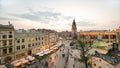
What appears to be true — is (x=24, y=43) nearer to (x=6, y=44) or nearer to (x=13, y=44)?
(x=13, y=44)

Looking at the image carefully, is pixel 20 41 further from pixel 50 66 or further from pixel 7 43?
pixel 50 66

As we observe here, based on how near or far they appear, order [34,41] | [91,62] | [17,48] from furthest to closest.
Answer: [34,41]
[17,48]
[91,62]

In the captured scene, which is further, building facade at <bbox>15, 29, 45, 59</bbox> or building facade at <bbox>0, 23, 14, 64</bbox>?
building facade at <bbox>15, 29, 45, 59</bbox>

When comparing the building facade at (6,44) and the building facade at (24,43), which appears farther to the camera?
the building facade at (24,43)

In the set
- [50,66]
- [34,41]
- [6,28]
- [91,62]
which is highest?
[6,28]

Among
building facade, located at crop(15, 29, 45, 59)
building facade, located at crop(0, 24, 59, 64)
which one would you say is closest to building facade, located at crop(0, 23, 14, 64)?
building facade, located at crop(0, 24, 59, 64)

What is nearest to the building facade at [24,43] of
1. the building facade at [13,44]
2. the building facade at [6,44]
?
the building facade at [13,44]

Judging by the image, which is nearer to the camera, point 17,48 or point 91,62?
point 91,62

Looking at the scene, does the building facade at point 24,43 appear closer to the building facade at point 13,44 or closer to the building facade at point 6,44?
the building facade at point 13,44

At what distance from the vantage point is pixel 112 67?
2865 mm

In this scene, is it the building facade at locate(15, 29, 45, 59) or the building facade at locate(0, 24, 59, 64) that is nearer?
the building facade at locate(0, 24, 59, 64)

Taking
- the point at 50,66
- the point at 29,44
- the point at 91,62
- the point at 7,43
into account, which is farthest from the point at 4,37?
the point at 91,62

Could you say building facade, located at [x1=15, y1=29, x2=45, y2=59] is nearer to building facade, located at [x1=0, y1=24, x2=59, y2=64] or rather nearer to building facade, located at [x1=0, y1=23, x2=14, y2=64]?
building facade, located at [x1=0, y1=24, x2=59, y2=64]

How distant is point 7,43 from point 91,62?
2.77 m
